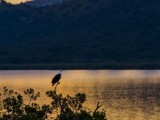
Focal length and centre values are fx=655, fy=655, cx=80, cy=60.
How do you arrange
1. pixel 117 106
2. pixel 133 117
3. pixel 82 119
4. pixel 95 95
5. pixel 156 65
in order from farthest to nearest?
1. pixel 156 65
2. pixel 95 95
3. pixel 117 106
4. pixel 133 117
5. pixel 82 119

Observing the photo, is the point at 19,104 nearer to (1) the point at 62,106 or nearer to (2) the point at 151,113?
(1) the point at 62,106

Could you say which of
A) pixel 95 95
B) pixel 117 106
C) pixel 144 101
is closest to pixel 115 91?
pixel 95 95

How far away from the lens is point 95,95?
85312 millimetres

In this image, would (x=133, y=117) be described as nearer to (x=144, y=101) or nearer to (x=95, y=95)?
(x=144, y=101)

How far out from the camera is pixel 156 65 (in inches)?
7466

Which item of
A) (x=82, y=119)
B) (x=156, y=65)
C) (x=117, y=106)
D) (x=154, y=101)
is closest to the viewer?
(x=82, y=119)

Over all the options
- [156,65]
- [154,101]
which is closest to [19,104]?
[154,101]

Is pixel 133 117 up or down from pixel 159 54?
down

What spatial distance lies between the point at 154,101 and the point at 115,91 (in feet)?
59.1

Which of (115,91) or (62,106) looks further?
(115,91)

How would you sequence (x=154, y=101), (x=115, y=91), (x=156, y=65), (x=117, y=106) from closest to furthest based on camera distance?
(x=117, y=106)
(x=154, y=101)
(x=115, y=91)
(x=156, y=65)

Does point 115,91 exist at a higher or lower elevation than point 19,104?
higher

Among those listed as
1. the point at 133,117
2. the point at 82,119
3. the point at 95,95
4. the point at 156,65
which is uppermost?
the point at 156,65

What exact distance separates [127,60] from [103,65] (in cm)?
801
